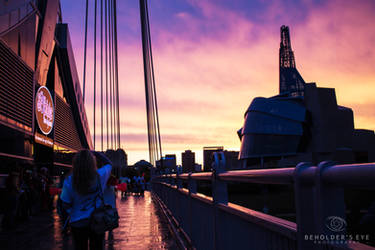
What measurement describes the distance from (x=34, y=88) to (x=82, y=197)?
2430cm

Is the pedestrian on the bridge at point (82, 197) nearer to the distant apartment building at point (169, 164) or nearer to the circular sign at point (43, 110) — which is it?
the distant apartment building at point (169, 164)

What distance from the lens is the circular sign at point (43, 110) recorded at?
86.4 ft

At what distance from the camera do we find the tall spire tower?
128 meters

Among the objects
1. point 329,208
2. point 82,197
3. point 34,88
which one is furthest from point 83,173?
point 34,88

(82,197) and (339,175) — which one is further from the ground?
(339,175)

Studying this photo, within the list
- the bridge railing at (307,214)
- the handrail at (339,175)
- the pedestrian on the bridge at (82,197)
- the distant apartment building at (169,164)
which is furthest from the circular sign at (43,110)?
the handrail at (339,175)

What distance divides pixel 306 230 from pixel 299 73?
134 metres

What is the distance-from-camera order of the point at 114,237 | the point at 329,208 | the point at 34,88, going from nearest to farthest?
1. the point at 329,208
2. the point at 114,237
3. the point at 34,88

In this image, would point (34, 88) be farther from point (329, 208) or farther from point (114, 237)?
point (329, 208)

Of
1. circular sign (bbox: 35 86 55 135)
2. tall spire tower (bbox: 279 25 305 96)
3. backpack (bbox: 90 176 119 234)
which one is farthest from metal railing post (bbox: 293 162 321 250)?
tall spire tower (bbox: 279 25 305 96)

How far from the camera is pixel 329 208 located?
130 centimetres

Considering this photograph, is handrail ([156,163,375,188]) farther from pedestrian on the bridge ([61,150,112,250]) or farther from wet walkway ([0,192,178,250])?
wet walkway ([0,192,178,250])

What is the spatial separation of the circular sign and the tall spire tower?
108587 mm

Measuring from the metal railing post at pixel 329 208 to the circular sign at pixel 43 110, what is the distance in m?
27.0
